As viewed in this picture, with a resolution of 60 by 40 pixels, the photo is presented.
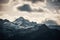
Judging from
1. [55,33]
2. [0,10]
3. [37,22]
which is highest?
[0,10]

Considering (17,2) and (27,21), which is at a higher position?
(17,2)

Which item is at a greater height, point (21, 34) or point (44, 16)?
point (44, 16)

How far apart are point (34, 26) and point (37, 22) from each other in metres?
0.08

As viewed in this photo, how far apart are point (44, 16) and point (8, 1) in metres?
0.60

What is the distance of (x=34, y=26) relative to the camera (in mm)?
2281

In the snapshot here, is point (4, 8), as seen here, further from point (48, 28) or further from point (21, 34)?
point (48, 28)

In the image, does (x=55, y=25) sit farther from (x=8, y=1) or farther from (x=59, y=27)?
(x=8, y=1)

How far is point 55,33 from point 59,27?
11cm

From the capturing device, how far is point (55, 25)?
2.29 m

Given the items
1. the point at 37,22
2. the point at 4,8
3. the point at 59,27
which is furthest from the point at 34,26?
the point at 4,8

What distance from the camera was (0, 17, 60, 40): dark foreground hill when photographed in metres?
2.26

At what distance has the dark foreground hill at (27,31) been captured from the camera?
88.8 inches

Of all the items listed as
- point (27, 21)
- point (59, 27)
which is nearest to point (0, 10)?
point (27, 21)

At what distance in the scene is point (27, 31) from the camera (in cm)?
227
